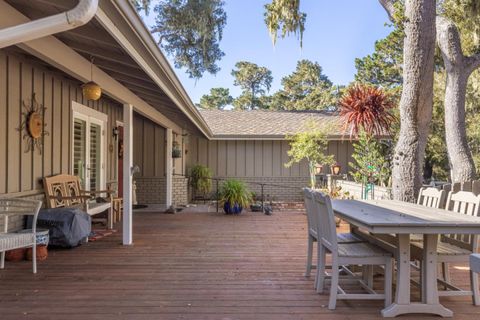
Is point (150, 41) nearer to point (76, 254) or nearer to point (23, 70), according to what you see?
point (23, 70)

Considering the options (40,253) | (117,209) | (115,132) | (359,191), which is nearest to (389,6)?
(359,191)

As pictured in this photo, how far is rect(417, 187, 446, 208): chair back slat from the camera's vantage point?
4184mm

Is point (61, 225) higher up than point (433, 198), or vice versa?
point (433, 198)

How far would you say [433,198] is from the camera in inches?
173

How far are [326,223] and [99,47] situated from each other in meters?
2.74

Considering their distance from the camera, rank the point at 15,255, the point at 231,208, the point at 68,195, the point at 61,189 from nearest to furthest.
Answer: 1. the point at 15,255
2. the point at 61,189
3. the point at 68,195
4. the point at 231,208

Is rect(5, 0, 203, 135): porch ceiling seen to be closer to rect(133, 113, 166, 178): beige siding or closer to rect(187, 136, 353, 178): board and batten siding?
rect(133, 113, 166, 178): beige siding

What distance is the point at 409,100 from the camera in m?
5.76

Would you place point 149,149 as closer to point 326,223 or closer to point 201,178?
point 201,178

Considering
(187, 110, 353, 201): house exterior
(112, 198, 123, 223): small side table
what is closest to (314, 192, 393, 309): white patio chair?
(112, 198, 123, 223): small side table

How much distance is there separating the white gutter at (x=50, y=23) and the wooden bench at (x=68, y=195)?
3636 millimetres

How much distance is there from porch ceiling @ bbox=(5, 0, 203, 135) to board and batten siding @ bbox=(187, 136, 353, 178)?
6514 millimetres

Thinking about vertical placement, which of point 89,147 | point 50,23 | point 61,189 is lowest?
point 61,189

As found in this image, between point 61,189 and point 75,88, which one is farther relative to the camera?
point 75,88
